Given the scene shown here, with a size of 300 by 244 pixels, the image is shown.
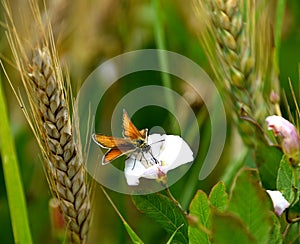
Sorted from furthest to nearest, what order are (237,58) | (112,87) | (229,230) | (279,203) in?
(112,87) → (237,58) → (279,203) → (229,230)

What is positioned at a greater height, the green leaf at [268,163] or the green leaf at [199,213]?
the green leaf at [199,213]

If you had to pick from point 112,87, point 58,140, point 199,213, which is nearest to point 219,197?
point 199,213

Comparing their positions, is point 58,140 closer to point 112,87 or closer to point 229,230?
point 229,230

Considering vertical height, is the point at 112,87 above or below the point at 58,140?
below

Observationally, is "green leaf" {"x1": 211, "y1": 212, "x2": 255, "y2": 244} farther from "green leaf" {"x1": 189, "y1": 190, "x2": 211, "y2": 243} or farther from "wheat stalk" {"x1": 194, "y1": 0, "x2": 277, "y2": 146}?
"wheat stalk" {"x1": 194, "y1": 0, "x2": 277, "y2": 146}

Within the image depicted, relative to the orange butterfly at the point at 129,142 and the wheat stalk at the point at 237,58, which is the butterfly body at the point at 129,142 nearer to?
the orange butterfly at the point at 129,142

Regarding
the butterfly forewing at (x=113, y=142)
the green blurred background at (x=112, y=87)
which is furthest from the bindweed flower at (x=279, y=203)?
the green blurred background at (x=112, y=87)

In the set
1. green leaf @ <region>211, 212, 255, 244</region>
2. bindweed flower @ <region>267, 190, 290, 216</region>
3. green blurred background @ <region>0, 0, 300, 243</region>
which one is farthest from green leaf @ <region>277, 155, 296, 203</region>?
green blurred background @ <region>0, 0, 300, 243</region>
